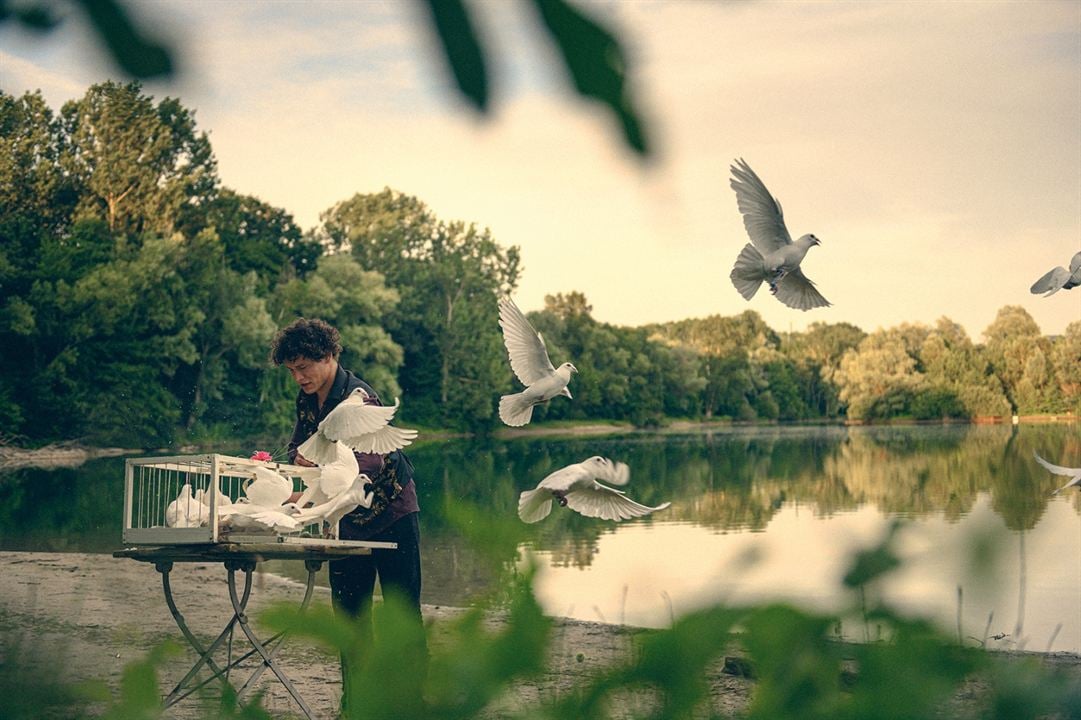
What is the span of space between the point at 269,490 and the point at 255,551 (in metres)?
0.26

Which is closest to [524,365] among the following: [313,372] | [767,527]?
[313,372]

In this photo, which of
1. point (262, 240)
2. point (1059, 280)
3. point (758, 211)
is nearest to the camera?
point (758, 211)

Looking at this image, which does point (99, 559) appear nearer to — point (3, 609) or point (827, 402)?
point (3, 609)

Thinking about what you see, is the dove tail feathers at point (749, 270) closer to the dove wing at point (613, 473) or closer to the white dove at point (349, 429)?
the white dove at point (349, 429)

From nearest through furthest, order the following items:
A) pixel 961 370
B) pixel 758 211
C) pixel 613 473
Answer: pixel 613 473, pixel 758 211, pixel 961 370

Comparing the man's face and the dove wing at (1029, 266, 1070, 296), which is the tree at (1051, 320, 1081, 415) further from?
the man's face

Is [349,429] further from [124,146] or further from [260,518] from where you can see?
[124,146]

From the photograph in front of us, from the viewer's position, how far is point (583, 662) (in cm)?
98

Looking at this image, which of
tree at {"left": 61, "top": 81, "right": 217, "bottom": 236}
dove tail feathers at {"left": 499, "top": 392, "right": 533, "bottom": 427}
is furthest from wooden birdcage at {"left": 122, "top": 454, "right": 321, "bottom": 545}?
tree at {"left": 61, "top": 81, "right": 217, "bottom": 236}

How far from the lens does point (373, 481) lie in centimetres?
580

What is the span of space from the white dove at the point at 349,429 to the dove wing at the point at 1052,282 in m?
3.84

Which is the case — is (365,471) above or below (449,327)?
below

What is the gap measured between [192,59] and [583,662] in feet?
1.84

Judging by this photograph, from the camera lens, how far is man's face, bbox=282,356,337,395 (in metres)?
5.80
